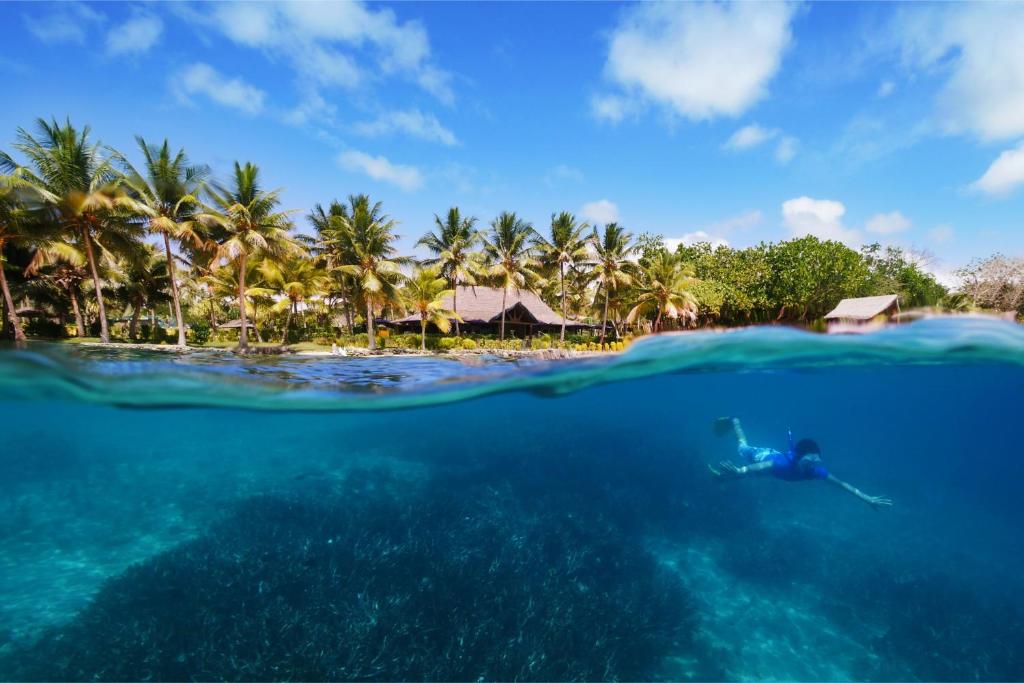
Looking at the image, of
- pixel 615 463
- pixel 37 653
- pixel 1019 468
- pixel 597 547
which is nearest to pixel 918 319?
Result: pixel 597 547

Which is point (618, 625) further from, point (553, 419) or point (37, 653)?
point (553, 419)

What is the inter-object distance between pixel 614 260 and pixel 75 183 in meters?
30.9

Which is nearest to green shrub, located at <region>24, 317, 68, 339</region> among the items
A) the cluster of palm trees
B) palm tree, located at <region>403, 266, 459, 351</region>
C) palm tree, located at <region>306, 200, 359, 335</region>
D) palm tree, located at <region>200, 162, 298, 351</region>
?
the cluster of palm trees

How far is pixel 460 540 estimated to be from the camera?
34.3 feet

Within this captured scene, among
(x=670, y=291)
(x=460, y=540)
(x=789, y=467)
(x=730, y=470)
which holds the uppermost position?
(x=670, y=291)

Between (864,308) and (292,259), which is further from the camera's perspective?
(292,259)

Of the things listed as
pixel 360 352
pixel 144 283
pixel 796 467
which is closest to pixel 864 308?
pixel 796 467

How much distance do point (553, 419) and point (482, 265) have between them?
47.1 feet

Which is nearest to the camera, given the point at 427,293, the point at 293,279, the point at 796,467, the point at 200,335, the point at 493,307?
the point at 796,467

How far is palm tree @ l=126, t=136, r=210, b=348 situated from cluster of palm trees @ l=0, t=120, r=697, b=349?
0.06 metres

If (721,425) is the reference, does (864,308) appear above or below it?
above

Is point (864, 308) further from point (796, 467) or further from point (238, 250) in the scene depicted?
point (238, 250)

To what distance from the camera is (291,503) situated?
40.3ft

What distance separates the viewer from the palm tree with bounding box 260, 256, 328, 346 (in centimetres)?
3222
